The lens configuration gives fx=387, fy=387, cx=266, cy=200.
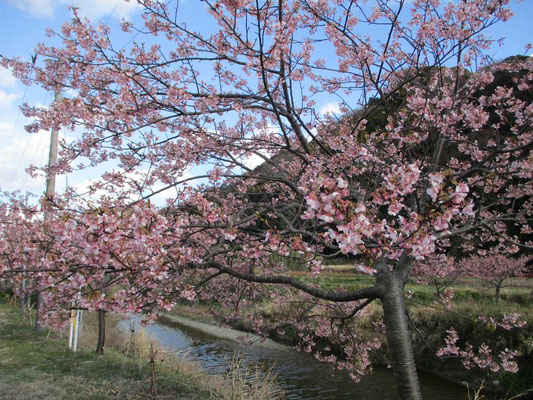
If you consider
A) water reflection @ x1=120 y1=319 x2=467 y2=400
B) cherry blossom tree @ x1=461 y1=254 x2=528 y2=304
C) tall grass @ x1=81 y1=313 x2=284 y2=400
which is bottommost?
water reflection @ x1=120 y1=319 x2=467 y2=400

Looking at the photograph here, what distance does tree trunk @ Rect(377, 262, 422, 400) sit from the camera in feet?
12.2

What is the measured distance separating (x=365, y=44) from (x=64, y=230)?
4.29 m

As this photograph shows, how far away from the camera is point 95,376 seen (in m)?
7.19

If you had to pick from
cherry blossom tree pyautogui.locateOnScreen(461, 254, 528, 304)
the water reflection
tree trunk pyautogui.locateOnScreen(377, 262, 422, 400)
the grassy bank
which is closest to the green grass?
the grassy bank

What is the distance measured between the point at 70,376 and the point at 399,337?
6273 millimetres

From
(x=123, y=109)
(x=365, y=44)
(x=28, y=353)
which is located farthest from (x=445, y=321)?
(x=28, y=353)

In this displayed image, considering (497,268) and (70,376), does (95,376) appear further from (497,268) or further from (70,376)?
(497,268)

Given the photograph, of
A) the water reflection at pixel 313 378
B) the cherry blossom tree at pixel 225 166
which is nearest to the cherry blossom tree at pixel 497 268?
the water reflection at pixel 313 378

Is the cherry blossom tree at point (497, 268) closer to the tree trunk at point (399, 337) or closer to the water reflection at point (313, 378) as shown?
the water reflection at point (313, 378)

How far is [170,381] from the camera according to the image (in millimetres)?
7262

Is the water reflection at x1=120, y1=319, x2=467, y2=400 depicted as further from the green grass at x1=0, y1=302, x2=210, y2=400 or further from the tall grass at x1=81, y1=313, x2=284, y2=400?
the green grass at x1=0, y1=302, x2=210, y2=400

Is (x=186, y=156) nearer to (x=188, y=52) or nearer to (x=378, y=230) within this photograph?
(x=188, y=52)

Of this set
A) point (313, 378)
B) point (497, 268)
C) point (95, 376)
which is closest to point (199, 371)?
point (95, 376)

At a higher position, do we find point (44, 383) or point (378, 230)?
point (378, 230)
